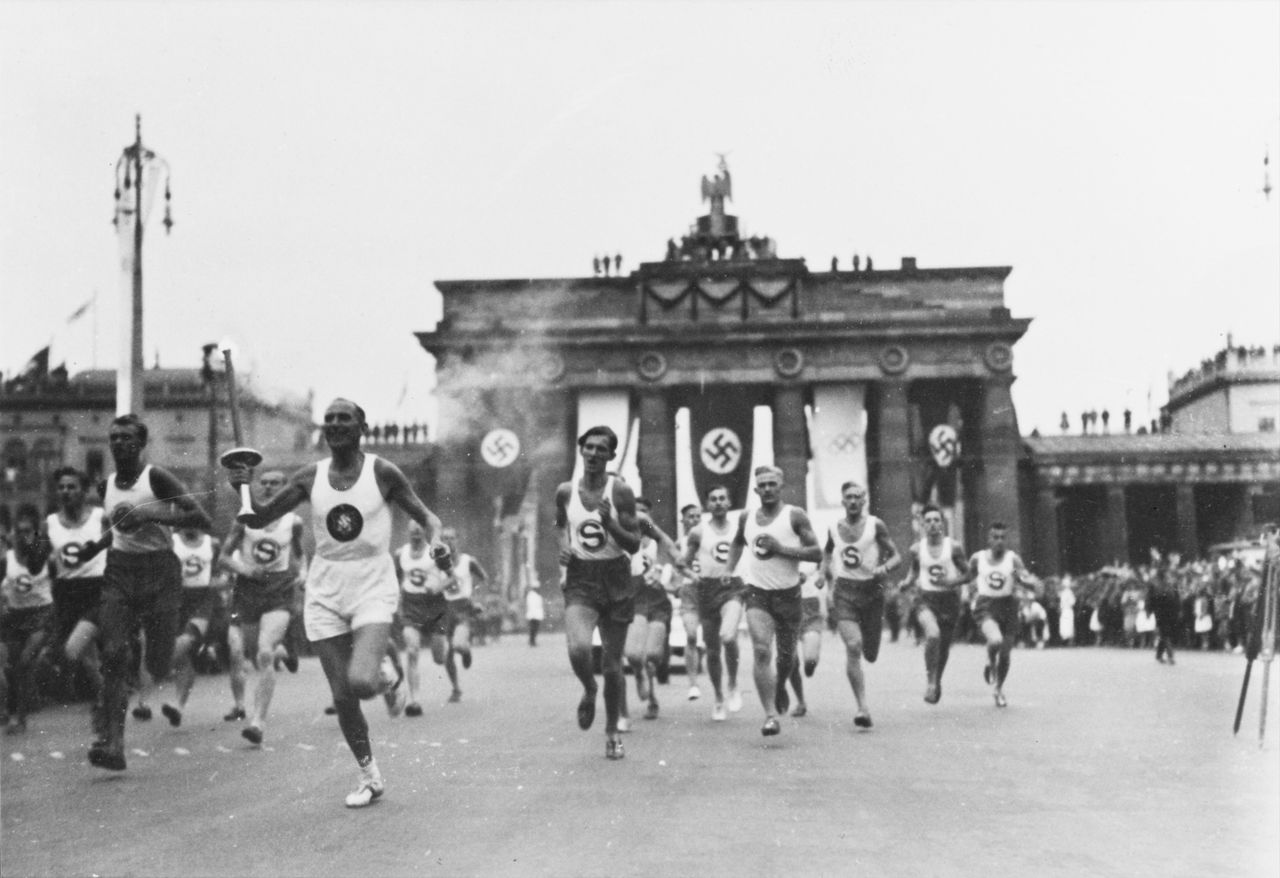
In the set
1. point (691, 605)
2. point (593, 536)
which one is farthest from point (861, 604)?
point (593, 536)

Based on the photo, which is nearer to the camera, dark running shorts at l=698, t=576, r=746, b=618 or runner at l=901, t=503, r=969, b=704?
dark running shorts at l=698, t=576, r=746, b=618

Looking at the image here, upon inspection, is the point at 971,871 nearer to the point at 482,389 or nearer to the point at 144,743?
the point at 144,743

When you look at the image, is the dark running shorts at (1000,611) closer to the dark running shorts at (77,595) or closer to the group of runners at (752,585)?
the group of runners at (752,585)

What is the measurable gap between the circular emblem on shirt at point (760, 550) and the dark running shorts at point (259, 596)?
3.95m

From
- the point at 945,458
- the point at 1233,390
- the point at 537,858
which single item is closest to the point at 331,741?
the point at 537,858

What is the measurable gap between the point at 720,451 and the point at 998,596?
116 feet

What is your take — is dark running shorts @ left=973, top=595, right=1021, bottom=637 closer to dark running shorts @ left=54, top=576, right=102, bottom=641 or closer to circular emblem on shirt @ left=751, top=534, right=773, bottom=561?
circular emblem on shirt @ left=751, top=534, right=773, bottom=561

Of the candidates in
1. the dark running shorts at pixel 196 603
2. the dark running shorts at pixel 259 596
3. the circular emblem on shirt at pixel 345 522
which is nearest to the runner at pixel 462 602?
the dark running shorts at pixel 196 603

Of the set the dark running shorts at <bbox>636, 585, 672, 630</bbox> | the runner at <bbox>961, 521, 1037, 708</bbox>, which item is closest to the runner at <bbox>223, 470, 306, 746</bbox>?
the dark running shorts at <bbox>636, 585, 672, 630</bbox>

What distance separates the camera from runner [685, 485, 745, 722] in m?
13.5

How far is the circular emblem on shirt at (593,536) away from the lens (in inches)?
404

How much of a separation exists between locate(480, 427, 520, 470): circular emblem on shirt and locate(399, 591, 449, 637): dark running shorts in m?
33.8

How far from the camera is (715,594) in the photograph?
1395 cm

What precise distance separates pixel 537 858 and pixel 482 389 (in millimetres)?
46204
